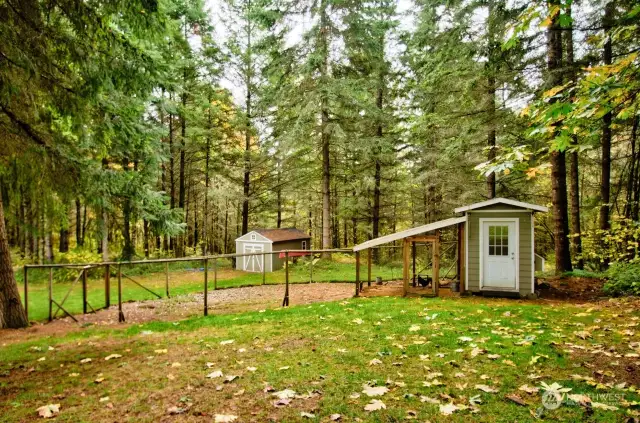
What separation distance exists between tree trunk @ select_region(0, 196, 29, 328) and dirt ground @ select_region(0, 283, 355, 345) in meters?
0.34

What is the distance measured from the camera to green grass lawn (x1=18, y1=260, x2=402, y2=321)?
36.2 ft

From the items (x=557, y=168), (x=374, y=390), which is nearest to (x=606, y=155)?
(x=557, y=168)

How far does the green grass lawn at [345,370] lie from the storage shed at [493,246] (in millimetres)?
2552

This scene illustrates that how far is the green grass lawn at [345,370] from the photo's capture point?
2.99m

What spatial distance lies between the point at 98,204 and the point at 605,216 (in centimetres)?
1448

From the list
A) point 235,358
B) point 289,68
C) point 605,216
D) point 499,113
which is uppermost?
point 289,68

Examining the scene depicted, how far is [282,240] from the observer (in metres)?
18.4

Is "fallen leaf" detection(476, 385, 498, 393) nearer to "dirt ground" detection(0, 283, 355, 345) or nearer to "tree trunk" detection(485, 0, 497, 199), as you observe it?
"dirt ground" detection(0, 283, 355, 345)

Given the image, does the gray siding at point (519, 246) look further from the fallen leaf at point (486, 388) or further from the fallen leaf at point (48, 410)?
the fallen leaf at point (48, 410)

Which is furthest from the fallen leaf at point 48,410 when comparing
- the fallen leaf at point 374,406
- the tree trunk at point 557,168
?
the tree trunk at point 557,168

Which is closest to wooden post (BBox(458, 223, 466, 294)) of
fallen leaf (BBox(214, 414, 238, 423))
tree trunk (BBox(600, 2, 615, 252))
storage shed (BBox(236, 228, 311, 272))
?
tree trunk (BBox(600, 2, 615, 252))

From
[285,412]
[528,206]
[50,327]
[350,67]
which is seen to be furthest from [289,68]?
[285,412]

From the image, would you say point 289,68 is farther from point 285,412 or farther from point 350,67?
point 285,412

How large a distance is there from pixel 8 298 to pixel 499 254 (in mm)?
11909
